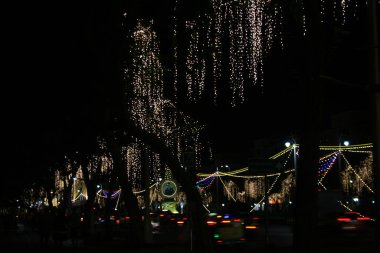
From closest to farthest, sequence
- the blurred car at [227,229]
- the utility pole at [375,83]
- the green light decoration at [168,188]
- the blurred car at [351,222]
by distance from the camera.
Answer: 1. the utility pole at [375,83]
2. the blurred car at [227,229]
3. the green light decoration at [168,188]
4. the blurred car at [351,222]

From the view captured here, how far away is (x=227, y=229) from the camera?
23.0 metres

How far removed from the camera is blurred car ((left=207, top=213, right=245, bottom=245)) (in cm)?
2283

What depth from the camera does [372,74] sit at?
13695 millimetres

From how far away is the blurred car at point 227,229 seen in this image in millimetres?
22828

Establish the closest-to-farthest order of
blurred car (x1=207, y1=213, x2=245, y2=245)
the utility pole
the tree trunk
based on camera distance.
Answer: the utility pole
the tree trunk
blurred car (x1=207, y1=213, x2=245, y2=245)

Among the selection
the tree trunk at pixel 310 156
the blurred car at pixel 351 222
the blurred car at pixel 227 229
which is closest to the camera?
the tree trunk at pixel 310 156

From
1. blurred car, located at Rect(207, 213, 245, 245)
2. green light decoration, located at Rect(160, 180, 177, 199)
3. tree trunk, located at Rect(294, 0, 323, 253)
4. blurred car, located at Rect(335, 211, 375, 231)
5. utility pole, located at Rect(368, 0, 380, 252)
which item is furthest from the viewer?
blurred car, located at Rect(335, 211, 375, 231)

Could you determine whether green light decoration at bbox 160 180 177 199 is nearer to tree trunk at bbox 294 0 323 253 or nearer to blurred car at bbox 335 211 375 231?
blurred car at bbox 335 211 375 231

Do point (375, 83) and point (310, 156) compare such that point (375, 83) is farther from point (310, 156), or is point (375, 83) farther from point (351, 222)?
point (351, 222)

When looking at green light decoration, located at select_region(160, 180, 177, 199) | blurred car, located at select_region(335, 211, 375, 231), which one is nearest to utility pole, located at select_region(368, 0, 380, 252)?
green light decoration, located at select_region(160, 180, 177, 199)

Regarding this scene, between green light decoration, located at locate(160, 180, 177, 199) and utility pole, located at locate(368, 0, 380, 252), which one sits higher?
utility pole, located at locate(368, 0, 380, 252)

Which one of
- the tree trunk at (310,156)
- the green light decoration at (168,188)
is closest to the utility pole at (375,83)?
the tree trunk at (310,156)

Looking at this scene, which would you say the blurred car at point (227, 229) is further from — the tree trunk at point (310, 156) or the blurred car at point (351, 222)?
the blurred car at point (351, 222)

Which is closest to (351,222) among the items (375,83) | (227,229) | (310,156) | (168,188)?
(168,188)
